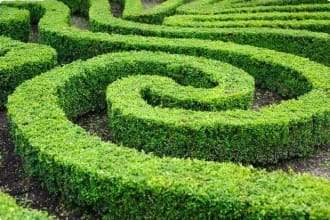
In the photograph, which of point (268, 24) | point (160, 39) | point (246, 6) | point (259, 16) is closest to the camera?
point (160, 39)

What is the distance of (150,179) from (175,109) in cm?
325

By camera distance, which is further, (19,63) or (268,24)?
(268,24)

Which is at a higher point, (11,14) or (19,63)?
(19,63)

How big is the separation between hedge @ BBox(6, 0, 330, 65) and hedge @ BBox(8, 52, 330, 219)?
197 inches

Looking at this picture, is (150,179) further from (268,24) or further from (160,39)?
(268,24)

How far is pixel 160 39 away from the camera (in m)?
17.3

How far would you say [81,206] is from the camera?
34.1ft

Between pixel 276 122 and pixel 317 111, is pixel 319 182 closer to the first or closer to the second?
pixel 276 122

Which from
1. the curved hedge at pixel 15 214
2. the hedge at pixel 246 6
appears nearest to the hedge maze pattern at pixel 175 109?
the hedge at pixel 246 6

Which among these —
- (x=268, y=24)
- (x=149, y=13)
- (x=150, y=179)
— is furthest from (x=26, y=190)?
(x=149, y=13)

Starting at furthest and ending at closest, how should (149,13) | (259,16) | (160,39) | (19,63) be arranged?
(149,13)
(259,16)
(160,39)
(19,63)

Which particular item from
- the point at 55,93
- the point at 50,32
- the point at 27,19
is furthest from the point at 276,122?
the point at 27,19

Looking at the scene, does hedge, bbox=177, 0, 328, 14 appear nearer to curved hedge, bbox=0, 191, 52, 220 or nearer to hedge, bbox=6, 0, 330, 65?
hedge, bbox=6, 0, 330, 65

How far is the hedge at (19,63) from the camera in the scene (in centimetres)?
1457
